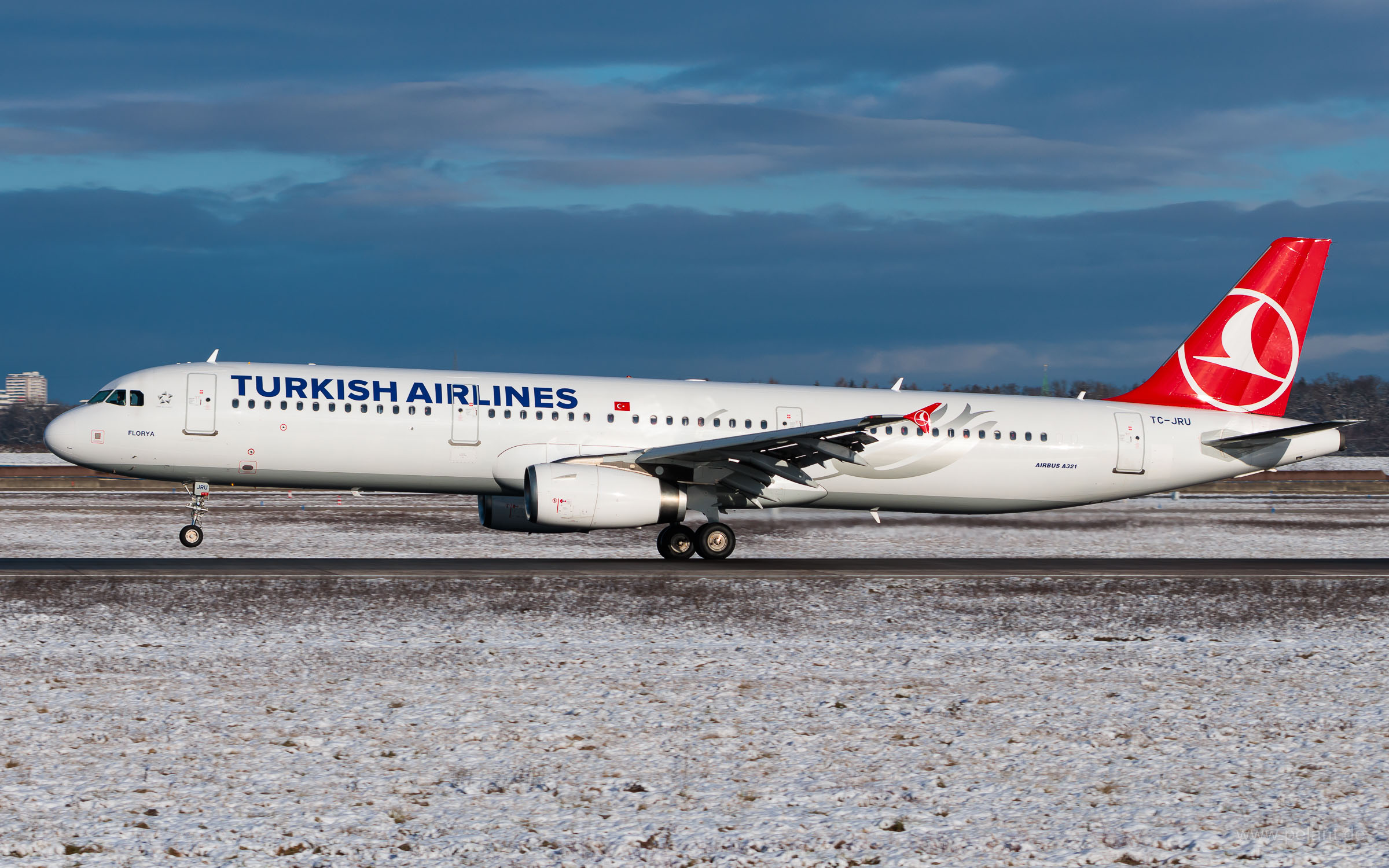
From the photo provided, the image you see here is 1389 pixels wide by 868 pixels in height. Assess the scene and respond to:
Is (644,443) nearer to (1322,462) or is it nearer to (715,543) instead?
(715,543)

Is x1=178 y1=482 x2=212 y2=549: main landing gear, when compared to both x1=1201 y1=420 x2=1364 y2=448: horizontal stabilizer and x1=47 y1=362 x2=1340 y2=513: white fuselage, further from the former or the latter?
x1=1201 y1=420 x2=1364 y2=448: horizontal stabilizer

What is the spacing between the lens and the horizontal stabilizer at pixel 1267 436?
26672 millimetres

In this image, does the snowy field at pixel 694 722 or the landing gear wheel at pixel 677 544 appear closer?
the snowy field at pixel 694 722

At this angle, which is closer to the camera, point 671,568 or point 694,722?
point 694,722

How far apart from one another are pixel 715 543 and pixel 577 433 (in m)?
3.73

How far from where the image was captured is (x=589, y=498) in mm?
23016

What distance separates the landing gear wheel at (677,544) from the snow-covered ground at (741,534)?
6.86ft

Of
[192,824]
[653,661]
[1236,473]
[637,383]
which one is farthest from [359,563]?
[1236,473]

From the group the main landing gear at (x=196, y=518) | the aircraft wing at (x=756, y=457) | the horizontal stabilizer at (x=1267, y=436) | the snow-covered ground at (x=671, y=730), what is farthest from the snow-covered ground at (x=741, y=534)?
the snow-covered ground at (x=671, y=730)

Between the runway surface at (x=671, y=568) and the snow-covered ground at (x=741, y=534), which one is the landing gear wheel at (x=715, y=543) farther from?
the snow-covered ground at (x=741, y=534)

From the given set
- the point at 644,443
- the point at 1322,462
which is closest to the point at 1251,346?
the point at 644,443

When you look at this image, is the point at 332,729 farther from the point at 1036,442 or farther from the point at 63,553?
the point at 1036,442

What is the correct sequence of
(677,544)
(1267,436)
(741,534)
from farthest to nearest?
(741,534), (1267,436), (677,544)

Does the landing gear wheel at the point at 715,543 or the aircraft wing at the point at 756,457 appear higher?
the aircraft wing at the point at 756,457
